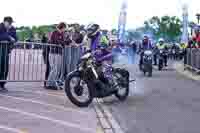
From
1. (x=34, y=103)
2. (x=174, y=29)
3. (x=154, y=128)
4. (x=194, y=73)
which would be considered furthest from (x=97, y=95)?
(x=174, y=29)

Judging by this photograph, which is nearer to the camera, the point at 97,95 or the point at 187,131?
the point at 187,131

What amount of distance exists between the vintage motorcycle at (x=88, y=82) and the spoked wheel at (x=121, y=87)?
17 centimetres

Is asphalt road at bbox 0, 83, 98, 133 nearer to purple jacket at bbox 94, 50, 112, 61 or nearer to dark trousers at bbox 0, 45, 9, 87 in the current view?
dark trousers at bbox 0, 45, 9, 87

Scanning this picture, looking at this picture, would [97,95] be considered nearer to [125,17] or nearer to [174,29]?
[125,17]

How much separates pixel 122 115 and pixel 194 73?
12387 mm

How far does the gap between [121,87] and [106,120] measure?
2854mm

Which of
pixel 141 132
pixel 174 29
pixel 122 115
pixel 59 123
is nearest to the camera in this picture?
pixel 141 132

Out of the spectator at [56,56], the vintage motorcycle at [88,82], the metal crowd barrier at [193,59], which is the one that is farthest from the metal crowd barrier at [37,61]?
the metal crowd barrier at [193,59]

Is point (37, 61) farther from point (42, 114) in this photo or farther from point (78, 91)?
point (42, 114)

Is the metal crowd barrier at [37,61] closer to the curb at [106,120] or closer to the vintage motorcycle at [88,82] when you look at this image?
the vintage motorcycle at [88,82]

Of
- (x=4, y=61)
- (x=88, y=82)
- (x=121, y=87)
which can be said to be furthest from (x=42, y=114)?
(x=4, y=61)

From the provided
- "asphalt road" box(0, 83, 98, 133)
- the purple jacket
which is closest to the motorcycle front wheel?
the purple jacket

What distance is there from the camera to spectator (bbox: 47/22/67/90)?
14465 mm

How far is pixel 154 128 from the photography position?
346 inches
